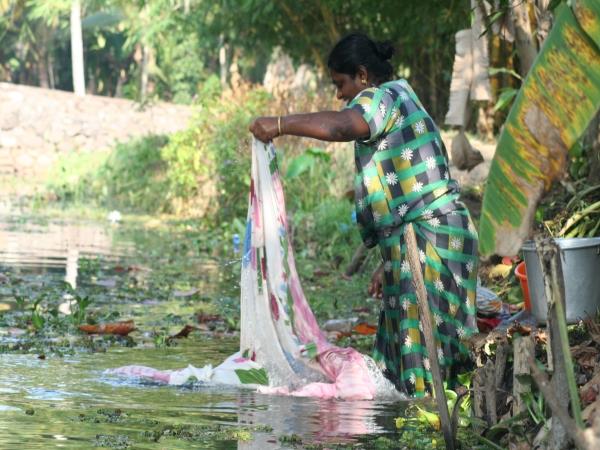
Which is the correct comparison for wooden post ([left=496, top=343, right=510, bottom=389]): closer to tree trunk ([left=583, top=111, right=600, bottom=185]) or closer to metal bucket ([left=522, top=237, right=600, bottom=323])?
metal bucket ([left=522, top=237, right=600, bottom=323])

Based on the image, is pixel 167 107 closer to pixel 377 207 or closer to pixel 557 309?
pixel 377 207

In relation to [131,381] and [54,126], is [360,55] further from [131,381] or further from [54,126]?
[54,126]

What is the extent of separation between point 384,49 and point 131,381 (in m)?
2.04

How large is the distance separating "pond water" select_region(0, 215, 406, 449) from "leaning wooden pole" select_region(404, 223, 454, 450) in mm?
484

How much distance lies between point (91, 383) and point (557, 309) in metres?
3.01

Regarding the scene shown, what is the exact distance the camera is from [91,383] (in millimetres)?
6465

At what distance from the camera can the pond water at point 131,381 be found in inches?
205

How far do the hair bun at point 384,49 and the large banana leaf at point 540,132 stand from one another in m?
2.45

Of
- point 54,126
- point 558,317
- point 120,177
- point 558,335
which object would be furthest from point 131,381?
point 54,126

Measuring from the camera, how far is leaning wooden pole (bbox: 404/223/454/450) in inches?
183

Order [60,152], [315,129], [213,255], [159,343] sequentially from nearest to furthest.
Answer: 1. [315,129]
2. [159,343]
3. [213,255]
4. [60,152]

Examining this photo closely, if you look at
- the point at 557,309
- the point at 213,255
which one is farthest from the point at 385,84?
the point at 213,255

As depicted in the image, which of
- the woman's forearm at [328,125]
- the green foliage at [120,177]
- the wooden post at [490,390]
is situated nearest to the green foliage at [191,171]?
the green foliage at [120,177]

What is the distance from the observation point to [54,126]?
1315 inches
